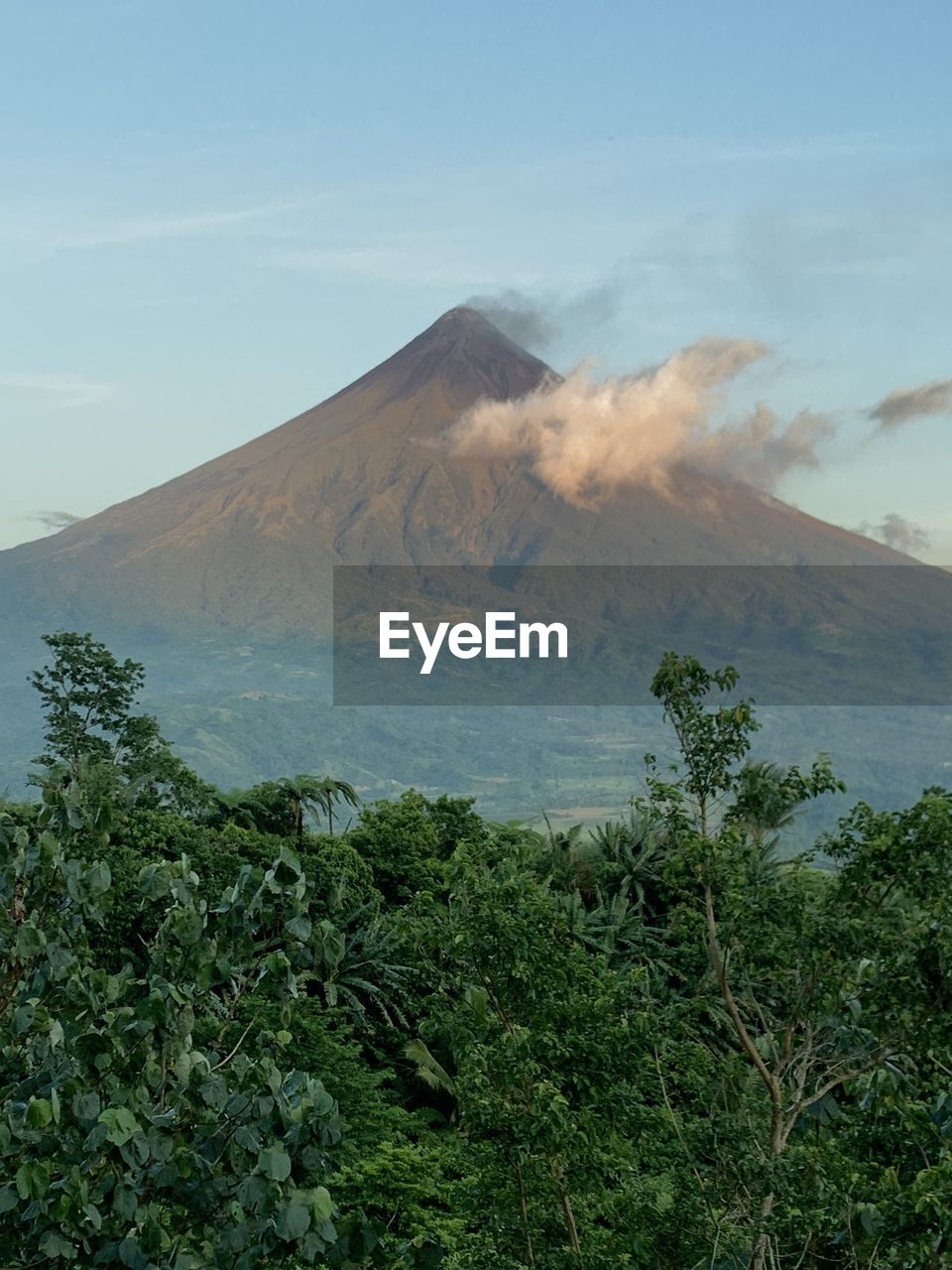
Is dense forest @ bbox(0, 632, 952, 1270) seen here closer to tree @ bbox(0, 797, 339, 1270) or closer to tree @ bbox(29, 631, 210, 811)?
tree @ bbox(0, 797, 339, 1270)

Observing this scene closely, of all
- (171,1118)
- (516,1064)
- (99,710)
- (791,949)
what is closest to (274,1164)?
(171,1118)

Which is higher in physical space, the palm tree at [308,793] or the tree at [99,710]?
the tree at [99,710]

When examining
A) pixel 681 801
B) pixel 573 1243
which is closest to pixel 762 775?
pixel 681 801

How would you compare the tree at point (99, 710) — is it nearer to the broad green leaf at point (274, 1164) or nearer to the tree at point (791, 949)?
the tree at point (791, 949)

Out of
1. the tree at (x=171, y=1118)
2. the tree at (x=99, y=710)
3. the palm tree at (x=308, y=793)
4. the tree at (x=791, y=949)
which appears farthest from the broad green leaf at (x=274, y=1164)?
the tree at (x=99, y=710)

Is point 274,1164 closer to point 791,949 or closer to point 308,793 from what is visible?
point 791,949

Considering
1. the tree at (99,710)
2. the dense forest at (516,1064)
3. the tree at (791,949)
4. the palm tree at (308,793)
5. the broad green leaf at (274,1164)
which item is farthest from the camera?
the tree at (99,710)

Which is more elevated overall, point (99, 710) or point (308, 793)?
point (99, 710)

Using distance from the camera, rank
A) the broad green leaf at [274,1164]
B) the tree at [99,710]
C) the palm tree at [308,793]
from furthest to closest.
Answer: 1. the tree at [99,710]
2. the palm tree at [308,793]
3. the broad green leaf at [274,1164]

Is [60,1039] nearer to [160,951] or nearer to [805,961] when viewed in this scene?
[160,951]
